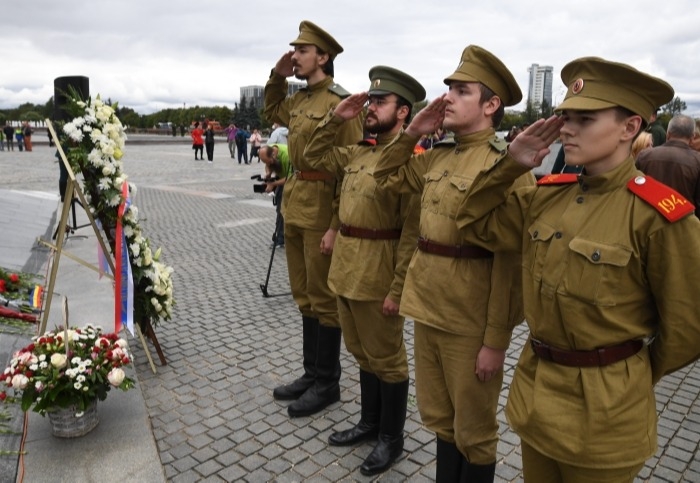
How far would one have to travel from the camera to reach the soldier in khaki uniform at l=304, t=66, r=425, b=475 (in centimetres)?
319

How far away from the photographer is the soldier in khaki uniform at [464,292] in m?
2.48

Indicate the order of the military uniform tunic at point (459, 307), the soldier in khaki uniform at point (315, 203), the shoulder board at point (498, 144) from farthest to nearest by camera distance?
the soldier in khaki uniform at point (315, 203), the shoulder board at point (498, 144), the military uniform tunic at point (459, 307)

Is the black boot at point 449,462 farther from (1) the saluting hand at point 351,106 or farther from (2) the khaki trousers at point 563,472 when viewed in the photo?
(1) the saluting hand at point 351,106

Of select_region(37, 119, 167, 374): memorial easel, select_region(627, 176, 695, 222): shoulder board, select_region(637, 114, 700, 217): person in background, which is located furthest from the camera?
select_region(637, 114, 700, 217): person in background

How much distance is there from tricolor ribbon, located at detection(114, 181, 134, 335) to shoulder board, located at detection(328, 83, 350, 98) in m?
1.87

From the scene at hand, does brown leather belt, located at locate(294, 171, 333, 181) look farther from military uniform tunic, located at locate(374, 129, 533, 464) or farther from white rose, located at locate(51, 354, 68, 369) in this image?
white rose, located at locate(51, 354, 68, 369)

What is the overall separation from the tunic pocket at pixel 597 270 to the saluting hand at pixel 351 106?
1893 millimetres

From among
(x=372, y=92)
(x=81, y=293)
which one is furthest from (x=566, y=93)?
(x=81, y=293)

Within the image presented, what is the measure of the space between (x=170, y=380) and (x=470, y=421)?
9.05 feet

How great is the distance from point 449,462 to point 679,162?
3.88 metres

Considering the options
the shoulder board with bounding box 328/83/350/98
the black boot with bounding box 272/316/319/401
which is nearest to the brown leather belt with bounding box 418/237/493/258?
the shoulder board with bounding box 328/83/350/98

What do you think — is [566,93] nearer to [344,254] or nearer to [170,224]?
[344,254]

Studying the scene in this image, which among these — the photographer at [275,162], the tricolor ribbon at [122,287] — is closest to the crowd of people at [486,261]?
the tricolor ribbon at [122,287]

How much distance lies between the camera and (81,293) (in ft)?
22.0
